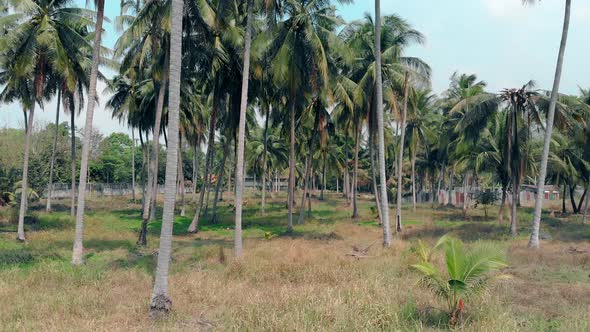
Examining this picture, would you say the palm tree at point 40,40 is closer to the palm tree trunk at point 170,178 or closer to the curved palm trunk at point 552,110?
the palm tree trunk at point 170,178

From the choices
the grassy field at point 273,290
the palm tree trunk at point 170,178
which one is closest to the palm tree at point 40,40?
the grassy field at point 273,290

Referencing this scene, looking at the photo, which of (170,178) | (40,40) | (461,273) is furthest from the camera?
(40,40)

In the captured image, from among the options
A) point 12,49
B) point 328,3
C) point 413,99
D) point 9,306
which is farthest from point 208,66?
point 9,306

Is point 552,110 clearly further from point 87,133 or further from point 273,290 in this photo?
point 87,133

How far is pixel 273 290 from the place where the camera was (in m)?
10.5

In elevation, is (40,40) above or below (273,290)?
above

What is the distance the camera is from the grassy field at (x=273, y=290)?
25.8ft

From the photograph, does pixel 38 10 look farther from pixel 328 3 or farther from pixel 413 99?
pixel 413 99

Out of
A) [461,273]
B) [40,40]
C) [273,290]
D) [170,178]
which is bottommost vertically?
[273,290]

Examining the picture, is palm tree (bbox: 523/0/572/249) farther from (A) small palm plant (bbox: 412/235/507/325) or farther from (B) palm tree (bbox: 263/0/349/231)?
(A) small palm plant (bbox: 412/235/507/325)

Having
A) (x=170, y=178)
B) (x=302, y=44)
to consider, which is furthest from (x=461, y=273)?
(x=302, y=44)

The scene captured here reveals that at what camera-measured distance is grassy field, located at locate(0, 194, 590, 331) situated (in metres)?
7.85

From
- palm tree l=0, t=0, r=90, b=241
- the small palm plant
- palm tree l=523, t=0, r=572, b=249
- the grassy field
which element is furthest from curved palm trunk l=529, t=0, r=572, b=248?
palm tree l=0, t=0, r=90, b=241

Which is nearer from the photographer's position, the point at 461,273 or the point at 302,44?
the point at 461,273
